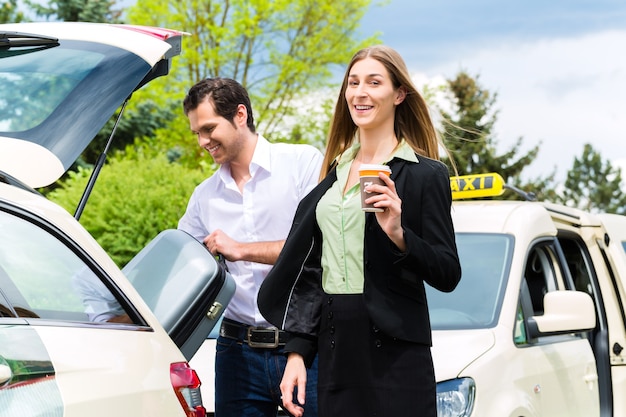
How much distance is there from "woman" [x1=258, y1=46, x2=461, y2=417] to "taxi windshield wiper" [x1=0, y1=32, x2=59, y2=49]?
1.03m

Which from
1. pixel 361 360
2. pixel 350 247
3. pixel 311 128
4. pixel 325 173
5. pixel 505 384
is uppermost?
pixel 311 128

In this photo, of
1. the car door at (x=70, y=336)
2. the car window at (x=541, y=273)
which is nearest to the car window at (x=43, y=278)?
the car door at (x=70, y=336)

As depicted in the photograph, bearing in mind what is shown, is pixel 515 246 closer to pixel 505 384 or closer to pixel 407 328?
pixel 505 384

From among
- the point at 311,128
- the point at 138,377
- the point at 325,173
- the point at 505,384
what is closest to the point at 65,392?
the point at 138,377

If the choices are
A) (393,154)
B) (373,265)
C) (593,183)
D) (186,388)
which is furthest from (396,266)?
(593,183)

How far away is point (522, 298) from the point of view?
16.2 ft

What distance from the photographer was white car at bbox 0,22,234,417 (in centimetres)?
232

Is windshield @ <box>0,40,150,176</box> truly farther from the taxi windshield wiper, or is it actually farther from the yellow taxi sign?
the yellow taxi sign

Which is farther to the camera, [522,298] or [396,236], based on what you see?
[522,298]

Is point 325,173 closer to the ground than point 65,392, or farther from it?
farther from it

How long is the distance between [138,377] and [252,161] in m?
1.38

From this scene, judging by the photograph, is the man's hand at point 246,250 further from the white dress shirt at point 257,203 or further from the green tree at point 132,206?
the green tree at point 132,206

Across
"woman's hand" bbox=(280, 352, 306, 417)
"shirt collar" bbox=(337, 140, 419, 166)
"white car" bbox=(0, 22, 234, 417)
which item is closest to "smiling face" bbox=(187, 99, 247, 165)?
"white car" bbox=(0, 22, 234, 417)

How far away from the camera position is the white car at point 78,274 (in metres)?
2.32
